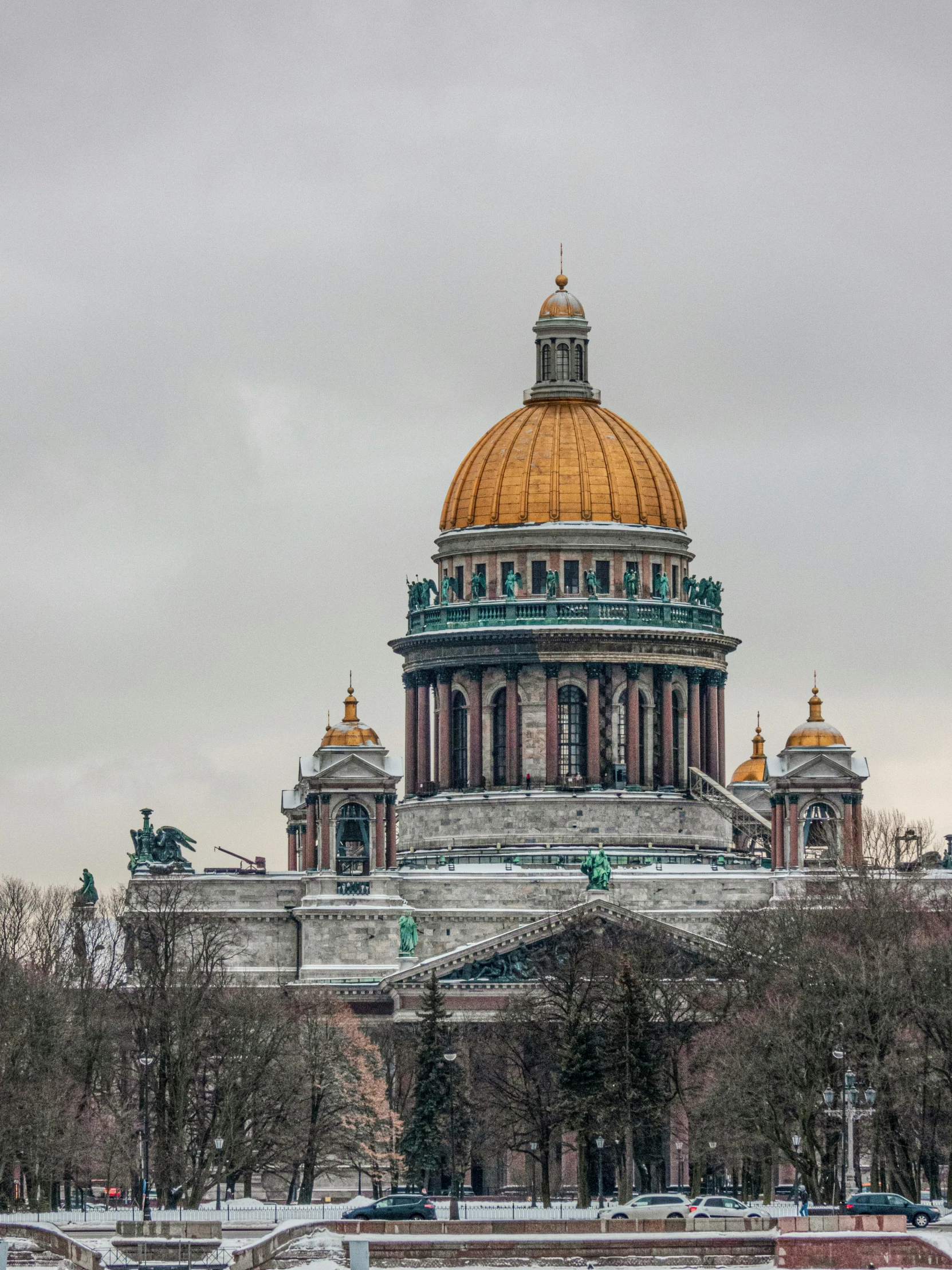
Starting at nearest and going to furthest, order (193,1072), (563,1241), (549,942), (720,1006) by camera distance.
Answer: (563,1241) → (193,1072) → (720,1006) → (549,942)

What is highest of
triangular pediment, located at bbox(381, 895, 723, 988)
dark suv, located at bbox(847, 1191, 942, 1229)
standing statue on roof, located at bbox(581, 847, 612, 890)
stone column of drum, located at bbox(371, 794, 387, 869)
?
stone column of drum, located at bbox(371, 794, 387, 869)

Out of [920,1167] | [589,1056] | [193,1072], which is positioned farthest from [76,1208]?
[920,1167]

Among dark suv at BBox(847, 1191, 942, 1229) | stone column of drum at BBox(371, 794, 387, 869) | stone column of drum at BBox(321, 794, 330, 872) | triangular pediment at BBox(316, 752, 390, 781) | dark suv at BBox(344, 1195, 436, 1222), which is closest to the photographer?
dark suv at BBox(847, 1191, 942, 1229)

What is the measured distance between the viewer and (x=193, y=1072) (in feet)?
526

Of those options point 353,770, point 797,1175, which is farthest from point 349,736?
point 797,1175

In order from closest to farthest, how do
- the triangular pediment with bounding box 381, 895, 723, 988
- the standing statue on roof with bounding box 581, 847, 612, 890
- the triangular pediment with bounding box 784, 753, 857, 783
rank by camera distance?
1. the triangular pediment with bounding box 381, 895, 723, 988
2. the standing statue on roof with bounding box 581, 847, 612, 890
3. the triangular pediment with bounding box 784, 753, 857, 783

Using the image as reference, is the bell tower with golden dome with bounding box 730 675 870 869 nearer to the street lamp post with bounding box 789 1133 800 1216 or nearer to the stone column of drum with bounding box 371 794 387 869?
the stone column of drum with bounding box 371 794 387 869

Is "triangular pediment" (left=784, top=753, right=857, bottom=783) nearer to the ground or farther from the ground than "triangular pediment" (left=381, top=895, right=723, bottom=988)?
farther from the ground

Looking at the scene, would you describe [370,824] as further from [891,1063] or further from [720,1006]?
[891,1063]

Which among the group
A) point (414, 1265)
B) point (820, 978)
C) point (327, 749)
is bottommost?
point (414, 1265)

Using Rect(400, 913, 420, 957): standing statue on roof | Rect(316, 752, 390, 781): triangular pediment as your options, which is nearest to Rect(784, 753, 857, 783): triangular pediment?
Rect(400, 913, 420, 957): standing statue on roof

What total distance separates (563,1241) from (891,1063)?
24699mm

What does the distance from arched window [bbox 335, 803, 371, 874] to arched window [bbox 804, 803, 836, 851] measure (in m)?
18.4

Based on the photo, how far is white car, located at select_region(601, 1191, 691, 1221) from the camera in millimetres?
141125
